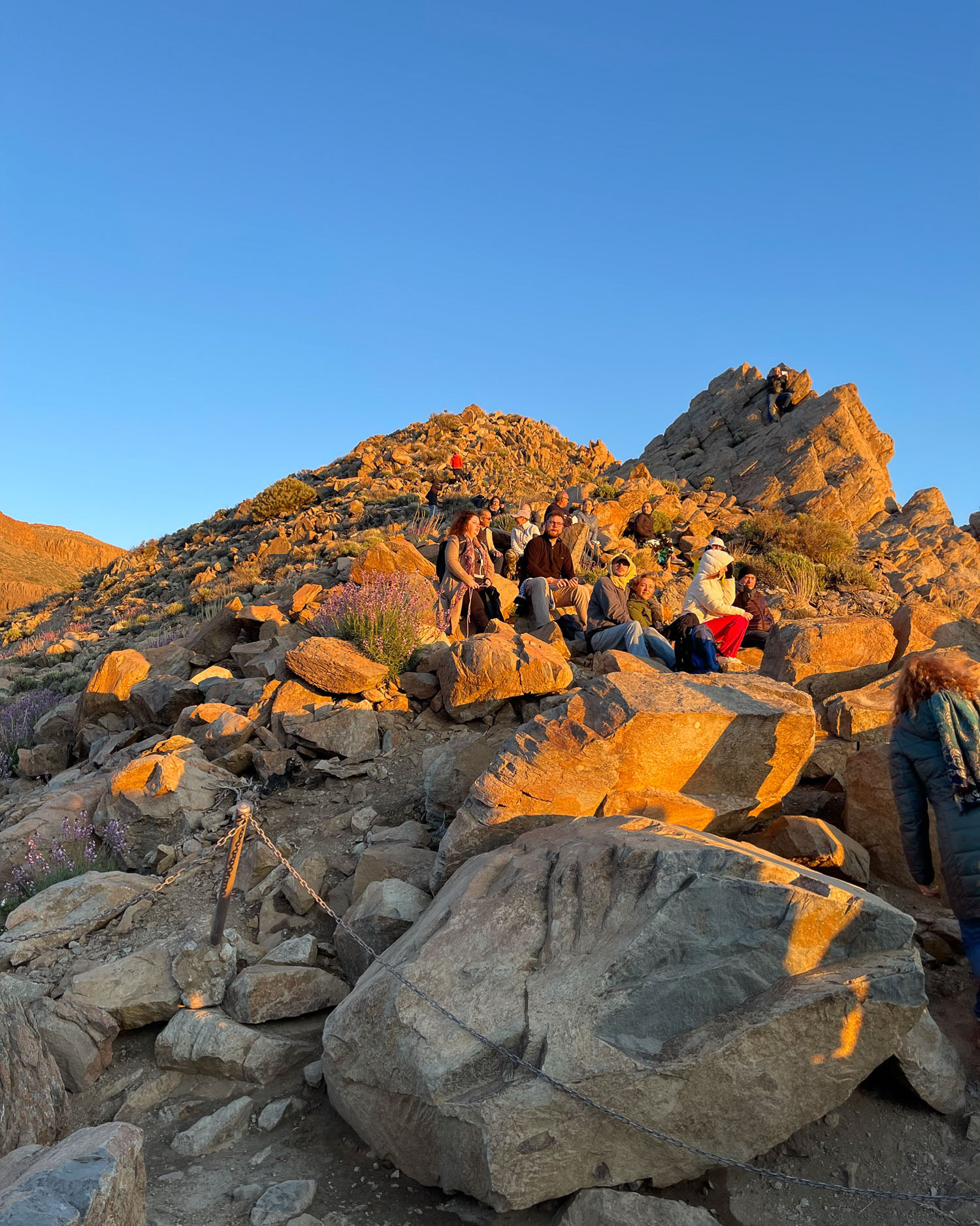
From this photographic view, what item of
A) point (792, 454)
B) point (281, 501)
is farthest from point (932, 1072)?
point (281, 501)

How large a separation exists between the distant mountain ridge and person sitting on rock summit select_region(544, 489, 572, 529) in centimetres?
3812

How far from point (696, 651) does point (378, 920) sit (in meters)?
4.62

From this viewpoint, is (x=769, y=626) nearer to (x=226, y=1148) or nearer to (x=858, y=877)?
(x=858, y=877)

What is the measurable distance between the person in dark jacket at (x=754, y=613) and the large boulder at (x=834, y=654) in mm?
2744

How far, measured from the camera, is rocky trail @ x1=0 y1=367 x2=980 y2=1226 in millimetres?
2932

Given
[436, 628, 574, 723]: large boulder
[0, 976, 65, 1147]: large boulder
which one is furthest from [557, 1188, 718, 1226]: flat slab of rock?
[436, 628, 574, 723]: large boulder

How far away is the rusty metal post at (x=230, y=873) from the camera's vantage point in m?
4.47

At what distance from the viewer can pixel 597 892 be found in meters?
3.50

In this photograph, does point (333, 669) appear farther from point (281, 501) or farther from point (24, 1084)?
point (281, 501)

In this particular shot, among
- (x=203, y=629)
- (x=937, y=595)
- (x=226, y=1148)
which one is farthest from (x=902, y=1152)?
(x=937, y=595)

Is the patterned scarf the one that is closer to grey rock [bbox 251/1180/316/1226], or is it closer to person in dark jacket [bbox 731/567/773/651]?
grey rock [bbox 251/1180/316/1226]

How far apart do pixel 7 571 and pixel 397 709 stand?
5601cm

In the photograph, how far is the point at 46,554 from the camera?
6247 centimetres

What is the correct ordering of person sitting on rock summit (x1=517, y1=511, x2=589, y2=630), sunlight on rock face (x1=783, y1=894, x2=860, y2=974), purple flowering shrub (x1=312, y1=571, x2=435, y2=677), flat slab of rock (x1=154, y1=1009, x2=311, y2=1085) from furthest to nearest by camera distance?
1. person sitting on rock summit (x1=517, y1=511, x2=589, y2=630)
2. purple flowering shrub (x1=312, y1=571, x2=435, y2=677)
3. flat slab of rock (x1=154, y1=1009, x2=311, y2=1085)
4. sunlight on rock face (x1=783, y1=894, x2=860, y2=974)
